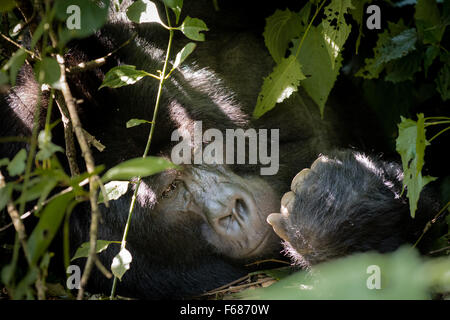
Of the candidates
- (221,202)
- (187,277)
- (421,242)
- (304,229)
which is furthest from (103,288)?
(421,242)

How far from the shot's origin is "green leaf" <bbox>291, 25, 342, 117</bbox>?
6.55 ft

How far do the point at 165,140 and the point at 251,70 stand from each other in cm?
52

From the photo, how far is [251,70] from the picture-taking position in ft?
7.41

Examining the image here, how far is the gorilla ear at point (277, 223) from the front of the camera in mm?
1753

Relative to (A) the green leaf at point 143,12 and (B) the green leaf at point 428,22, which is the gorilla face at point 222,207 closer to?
(A) the green leaf at point 143,12

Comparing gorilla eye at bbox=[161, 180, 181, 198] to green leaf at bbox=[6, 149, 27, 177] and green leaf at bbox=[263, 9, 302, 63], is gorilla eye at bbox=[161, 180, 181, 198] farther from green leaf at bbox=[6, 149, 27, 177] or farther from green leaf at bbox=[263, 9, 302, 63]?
green leaf at bbox=[6, 149, 27, 177]

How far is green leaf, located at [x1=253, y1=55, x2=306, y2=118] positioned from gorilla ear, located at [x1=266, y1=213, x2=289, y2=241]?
1.37 ft

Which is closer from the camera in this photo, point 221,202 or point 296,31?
point 221,202

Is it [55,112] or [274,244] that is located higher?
[55,112]

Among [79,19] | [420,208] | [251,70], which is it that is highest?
[251,70]

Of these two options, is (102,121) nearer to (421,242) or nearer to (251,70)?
(251,70)

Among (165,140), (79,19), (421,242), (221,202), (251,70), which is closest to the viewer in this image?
(79,19)

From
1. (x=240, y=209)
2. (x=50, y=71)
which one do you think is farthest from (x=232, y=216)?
(x=50, y=71)

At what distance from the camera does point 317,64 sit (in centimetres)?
201
